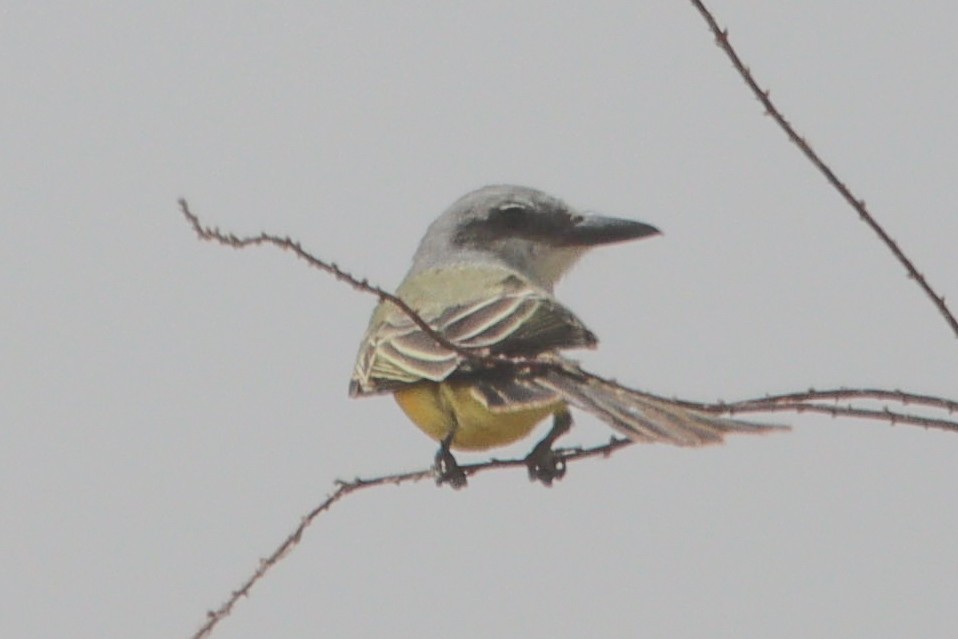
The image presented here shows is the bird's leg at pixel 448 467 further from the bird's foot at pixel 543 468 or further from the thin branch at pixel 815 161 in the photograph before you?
the thin branch at pixel 815 161

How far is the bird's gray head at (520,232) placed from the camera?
855cm

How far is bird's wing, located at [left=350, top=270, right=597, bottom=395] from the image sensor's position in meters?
5.92

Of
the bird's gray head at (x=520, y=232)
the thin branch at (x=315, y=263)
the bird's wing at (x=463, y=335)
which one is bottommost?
the thin branch at (x=315, y=263)

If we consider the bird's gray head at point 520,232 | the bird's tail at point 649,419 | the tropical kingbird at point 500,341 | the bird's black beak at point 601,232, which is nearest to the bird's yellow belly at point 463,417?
the tropical kingbird at point 500,341

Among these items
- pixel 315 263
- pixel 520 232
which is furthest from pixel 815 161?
pixel 520 232

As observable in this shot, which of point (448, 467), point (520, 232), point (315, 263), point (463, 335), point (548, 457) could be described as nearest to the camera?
point (315, 263)

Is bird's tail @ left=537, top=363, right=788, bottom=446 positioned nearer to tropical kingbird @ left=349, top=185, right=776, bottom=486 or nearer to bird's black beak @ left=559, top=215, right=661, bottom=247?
tropical kingbird @ left=349, top=185, right=776, bottom=486

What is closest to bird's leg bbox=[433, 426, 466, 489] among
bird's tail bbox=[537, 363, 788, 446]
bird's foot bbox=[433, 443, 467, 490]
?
bird's foot bbox=[433, 443, 467, 490]

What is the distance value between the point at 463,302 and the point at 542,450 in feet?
3.14

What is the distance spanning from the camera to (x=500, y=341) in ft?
19.4

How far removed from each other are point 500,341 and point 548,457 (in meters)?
0.67

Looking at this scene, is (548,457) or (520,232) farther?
(520,232)

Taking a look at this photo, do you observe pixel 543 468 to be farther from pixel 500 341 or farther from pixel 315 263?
pixel 315 263

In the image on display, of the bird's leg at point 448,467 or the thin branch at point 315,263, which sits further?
the bird's leg at point 448,467
